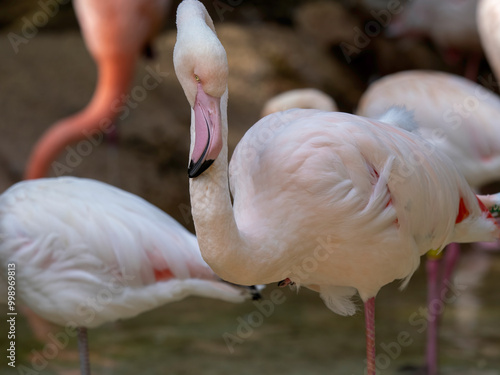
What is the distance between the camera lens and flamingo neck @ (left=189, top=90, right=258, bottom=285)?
7.09ft

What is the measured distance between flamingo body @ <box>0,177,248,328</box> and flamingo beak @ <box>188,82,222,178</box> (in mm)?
1206

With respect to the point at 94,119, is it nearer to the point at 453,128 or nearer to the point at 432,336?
the point at 453,128

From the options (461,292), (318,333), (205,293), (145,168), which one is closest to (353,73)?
(145,168)

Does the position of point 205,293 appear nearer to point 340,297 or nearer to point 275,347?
point 340,297

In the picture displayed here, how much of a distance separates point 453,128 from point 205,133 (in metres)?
2.55

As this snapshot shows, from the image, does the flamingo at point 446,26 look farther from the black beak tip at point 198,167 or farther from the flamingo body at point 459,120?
the black beak tip at point 198,167

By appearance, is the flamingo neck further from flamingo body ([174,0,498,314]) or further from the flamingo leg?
the flamingo leg

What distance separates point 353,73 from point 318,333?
3.53 meters

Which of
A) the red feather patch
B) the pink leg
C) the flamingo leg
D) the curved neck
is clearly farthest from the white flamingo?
the flamingo leg

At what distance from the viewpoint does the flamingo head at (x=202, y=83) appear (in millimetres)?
2057

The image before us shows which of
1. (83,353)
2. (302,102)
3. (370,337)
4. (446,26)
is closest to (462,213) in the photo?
(370,337)

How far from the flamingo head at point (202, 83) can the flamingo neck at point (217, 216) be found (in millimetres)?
85

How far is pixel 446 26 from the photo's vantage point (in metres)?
7.12

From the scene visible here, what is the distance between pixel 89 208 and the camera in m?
3.24
